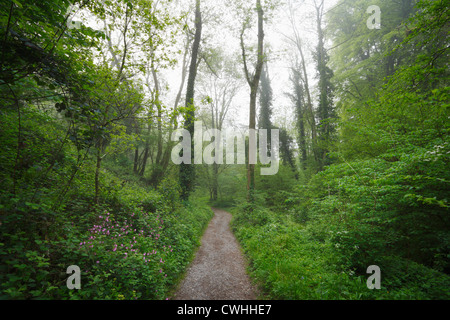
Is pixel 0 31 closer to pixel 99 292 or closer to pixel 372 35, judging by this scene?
pixel 99 292

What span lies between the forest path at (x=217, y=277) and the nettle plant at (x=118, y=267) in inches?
28.1

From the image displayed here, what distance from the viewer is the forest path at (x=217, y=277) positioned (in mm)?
4113

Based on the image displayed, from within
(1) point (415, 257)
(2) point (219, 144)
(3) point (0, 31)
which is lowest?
(1) point (415, 257)

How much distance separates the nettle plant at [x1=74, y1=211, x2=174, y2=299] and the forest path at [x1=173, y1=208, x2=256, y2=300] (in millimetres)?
715

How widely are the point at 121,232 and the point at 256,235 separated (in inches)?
204

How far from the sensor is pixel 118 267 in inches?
133

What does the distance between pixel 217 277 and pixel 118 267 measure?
2.70m

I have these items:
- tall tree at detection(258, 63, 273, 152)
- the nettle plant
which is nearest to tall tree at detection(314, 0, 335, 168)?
tall tree at detection(258, 63, 273, 152)

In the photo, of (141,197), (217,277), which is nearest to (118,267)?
(217,277)

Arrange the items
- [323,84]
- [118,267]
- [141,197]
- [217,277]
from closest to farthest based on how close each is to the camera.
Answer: [118,267]
[217,277]
[141,197]
[323,84]

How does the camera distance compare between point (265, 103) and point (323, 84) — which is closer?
point (323, 84)

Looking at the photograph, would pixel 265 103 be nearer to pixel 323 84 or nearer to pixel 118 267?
pixel 323 84

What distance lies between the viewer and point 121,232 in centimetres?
467
